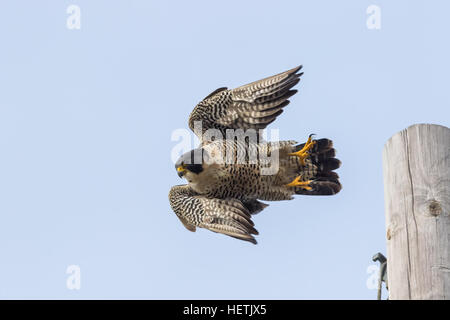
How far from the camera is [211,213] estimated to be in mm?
7652

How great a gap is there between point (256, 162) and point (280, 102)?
29.6 inches

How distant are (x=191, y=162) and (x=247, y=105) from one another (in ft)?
3.23

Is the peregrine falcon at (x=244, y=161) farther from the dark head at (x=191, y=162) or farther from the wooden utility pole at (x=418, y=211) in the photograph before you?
the wooden utility pole at (x=418, y=211)

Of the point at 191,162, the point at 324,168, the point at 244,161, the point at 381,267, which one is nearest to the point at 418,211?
the point at 381,267

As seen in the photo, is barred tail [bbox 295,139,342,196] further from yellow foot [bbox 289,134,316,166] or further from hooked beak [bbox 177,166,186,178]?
hooked beak [bbox 177,166,186,178]

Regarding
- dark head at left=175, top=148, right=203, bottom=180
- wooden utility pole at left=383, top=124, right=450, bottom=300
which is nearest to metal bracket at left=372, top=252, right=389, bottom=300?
wooden utility pole at left=383, top=124, right=450, bottom=300

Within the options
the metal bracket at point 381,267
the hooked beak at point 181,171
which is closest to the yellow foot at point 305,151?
the hooked beak at point 181,171

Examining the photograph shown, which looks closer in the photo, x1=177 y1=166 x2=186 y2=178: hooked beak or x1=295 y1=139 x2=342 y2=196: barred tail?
x1=177 y1=166 x2=186 y2=178: hooked beak

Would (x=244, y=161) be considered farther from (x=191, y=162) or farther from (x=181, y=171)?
(x=181, y=171)

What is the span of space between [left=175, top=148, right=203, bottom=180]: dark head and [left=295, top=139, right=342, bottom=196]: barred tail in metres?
1.18

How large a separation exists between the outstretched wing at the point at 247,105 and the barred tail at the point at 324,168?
56cm

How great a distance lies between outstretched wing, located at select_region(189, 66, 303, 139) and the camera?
8141mm

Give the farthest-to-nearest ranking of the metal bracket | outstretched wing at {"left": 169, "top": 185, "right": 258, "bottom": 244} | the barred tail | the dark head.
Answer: the barred tail
the dark head
outstretched wing at {"left": 169, "top": 185, "right": 258, "bottom": 244}
the metal bracket
